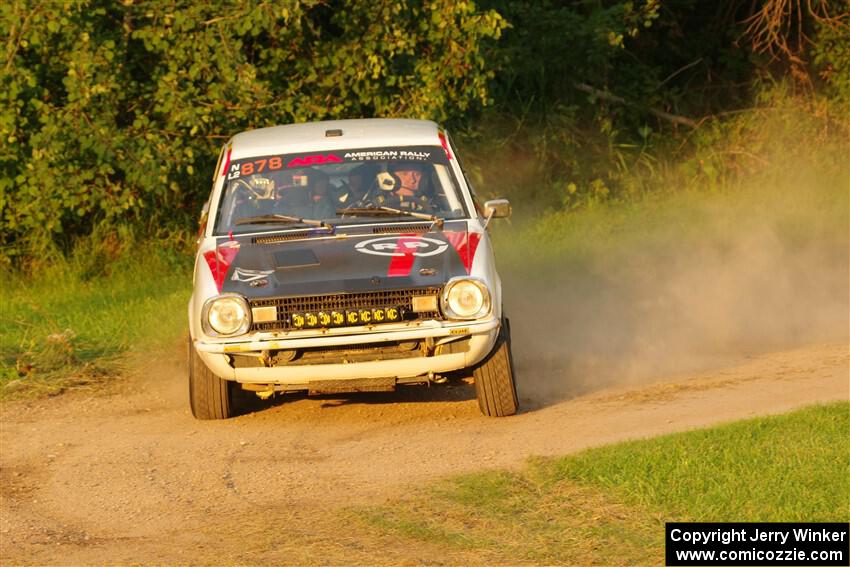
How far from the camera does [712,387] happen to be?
8867 millimetres

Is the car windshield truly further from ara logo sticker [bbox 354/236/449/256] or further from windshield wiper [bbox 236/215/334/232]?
ara logo sticker [bbox 354/236/449/256]

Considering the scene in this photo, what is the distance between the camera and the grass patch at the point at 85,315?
33.0 feet

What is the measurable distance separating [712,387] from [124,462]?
3.57 m

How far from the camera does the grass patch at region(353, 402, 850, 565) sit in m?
5.70

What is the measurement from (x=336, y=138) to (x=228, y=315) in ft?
5.72

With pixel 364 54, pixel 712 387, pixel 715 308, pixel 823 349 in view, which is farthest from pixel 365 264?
pixel 364 54

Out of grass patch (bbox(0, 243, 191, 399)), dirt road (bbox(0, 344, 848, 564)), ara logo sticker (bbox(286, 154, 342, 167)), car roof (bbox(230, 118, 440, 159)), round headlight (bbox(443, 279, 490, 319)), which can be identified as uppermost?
car roof (bbox(230, 118, 440, 159))

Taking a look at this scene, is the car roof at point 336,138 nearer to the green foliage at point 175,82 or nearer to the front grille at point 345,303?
the front grille at point 345,303

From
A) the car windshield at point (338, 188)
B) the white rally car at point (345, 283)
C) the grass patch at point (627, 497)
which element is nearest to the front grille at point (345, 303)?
the white rally car at point (345, 283)

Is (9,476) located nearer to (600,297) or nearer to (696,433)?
(696,433)

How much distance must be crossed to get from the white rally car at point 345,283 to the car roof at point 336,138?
0.07 meters

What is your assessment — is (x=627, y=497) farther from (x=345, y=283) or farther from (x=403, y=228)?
(x=403, y=228)

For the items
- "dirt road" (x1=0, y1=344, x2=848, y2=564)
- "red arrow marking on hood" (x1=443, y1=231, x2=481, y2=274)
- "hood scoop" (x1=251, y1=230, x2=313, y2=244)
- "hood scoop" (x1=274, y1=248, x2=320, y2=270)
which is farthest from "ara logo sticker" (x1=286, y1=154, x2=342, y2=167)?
"dirt road" (x1=0, y1=344, x2=848, y2=564)
